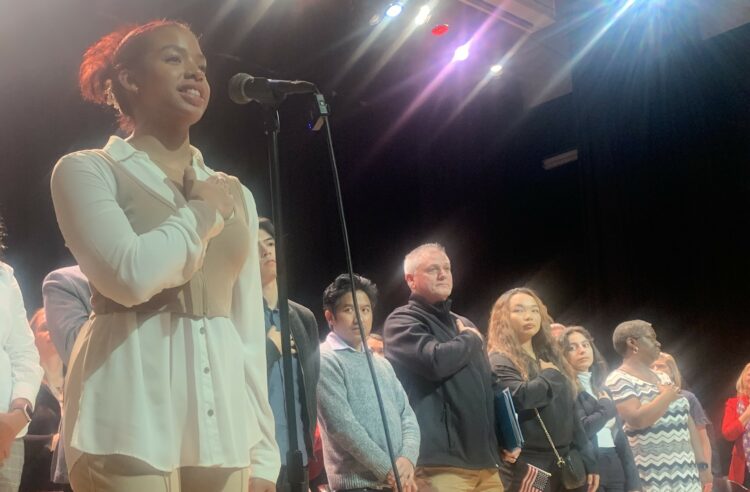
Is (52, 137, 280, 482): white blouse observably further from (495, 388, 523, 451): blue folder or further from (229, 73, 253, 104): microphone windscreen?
(495, 388, 523, 451): blue folder

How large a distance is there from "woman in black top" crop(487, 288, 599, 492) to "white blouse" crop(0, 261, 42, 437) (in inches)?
68.0

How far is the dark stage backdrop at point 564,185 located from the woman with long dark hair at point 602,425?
1.61m

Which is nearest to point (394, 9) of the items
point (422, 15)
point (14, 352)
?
point (422, 15)

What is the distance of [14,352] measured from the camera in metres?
1.97

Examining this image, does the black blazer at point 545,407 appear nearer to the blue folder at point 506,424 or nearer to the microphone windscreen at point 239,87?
the blue folder at point 506,424

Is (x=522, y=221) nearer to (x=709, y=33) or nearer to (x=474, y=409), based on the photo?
(x=709, y=33)

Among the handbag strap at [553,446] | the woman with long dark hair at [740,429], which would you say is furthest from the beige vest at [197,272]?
the woman with long dark hair at [740,429]

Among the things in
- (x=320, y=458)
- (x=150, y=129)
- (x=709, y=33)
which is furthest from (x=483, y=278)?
(x=150, y=129)

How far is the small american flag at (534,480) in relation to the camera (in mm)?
2900

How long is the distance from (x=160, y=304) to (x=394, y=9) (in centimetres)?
372

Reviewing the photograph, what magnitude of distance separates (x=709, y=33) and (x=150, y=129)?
5.69 metres

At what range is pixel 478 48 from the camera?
18.7 ft

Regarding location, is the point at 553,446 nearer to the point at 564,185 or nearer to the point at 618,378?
the point at 618,378

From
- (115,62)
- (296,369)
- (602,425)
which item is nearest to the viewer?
(115,62)
